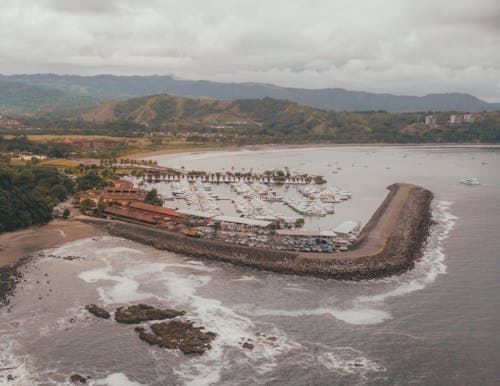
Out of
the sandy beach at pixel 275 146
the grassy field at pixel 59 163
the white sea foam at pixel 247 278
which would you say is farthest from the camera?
the sandy beach at pixel 275 146

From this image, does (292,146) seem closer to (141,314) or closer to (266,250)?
(266,250)

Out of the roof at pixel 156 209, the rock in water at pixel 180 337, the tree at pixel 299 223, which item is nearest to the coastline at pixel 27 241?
the roof at pixel 156 209

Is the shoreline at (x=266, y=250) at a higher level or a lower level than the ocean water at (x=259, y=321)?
higher

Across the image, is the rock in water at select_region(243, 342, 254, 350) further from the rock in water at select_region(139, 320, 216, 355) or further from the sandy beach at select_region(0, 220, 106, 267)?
the sandy beach at select_region(0, 220, 106, 267)

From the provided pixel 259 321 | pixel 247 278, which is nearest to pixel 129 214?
pixel 247 278

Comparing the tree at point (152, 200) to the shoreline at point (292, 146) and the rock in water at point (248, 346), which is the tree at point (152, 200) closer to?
the rock in water at point (248, 346)

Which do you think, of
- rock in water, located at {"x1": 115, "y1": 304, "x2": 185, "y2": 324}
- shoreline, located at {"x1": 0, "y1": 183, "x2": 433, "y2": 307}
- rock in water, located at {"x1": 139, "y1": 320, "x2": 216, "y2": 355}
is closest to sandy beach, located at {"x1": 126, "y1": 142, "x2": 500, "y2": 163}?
shoreline, located at {"x1": 0, "y1": 183, "x2": 433, "y2": 307}
